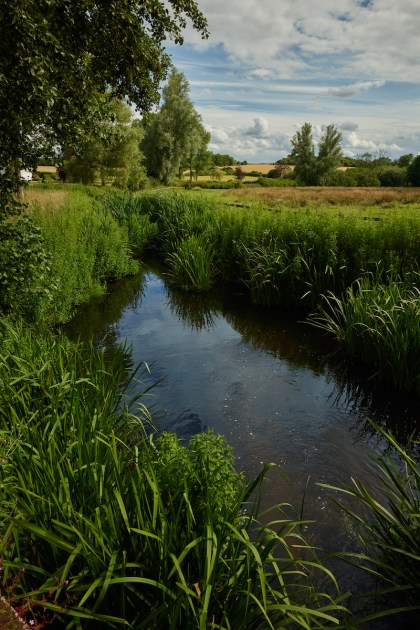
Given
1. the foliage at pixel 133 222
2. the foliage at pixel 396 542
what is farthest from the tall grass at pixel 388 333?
the foliage at pixel 133 222

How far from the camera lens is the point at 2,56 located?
3.90m

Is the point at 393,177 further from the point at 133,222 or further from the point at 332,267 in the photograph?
the point at 332,267

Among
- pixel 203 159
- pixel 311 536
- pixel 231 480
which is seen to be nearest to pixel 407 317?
pixel 311 536

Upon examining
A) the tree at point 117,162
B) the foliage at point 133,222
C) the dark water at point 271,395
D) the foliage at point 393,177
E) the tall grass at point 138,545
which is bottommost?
the dark water at point 271,395

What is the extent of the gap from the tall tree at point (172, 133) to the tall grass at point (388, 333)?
1806 inches

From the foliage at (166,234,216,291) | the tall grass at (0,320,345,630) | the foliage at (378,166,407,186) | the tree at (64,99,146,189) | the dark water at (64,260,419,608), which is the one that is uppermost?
the foliage at (378,166,407,186)

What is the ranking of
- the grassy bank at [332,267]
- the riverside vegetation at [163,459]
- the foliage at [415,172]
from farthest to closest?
the foliage at [415,172]
the grassy bank at [332,267]
the riverside vegetation at [163,459]

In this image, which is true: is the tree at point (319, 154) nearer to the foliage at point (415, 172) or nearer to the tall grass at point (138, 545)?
the foliage at point (415, 172)

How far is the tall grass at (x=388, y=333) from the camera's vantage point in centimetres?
537

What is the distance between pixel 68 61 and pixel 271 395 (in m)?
5.02

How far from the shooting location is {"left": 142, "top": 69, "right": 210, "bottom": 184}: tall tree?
47.4 metres

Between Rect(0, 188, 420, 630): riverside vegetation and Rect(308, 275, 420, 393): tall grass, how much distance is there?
1.2 inches

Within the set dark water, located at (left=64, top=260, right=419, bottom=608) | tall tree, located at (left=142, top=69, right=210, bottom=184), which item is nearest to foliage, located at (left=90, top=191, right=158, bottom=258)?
dark water, located at (left=64, top=260, right=419, bottom=608)

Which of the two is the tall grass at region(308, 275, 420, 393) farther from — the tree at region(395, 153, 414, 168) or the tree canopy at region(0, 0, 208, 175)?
the tree at region(395, 153, 414, 168)
